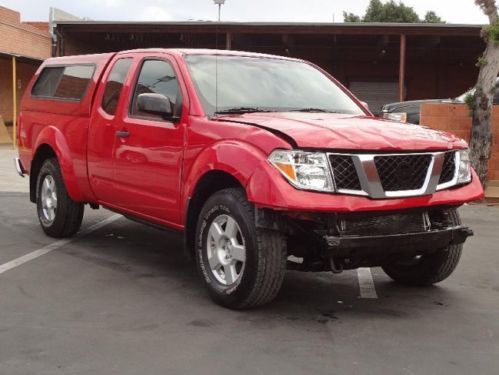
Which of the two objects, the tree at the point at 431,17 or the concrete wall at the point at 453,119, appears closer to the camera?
the concrete wall at the point at 453,119

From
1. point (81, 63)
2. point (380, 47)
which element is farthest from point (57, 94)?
point (380, 47)

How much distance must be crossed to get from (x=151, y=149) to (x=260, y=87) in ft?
3.39

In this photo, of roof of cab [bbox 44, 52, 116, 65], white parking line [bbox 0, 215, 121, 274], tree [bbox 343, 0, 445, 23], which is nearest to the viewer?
white parking line [bbox 0, 215, 121, 274]

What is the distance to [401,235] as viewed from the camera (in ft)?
14.3

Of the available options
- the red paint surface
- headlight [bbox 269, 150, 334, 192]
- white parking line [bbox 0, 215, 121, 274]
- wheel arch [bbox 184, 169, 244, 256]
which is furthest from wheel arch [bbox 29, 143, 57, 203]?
headlight [bbox 269, 150, 334, 192]

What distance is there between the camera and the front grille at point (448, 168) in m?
4.68

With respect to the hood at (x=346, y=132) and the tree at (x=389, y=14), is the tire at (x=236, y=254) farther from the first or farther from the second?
the tree at (x=389, y=14)

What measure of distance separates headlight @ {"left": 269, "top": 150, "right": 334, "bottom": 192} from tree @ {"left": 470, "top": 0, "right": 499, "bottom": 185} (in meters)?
7.55

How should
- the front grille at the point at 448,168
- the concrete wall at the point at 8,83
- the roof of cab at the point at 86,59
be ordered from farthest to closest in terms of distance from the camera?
→ the concrete wall at the point at 8,83 < the roof of cab at the point at 86,59 < the front grille at the point at 448,168

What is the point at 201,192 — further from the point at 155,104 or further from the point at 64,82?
the point at 64,82

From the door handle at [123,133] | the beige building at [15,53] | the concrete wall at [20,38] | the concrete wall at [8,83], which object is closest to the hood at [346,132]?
the door handle at [123,133]

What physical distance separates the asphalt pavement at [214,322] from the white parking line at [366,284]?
47 millimetres

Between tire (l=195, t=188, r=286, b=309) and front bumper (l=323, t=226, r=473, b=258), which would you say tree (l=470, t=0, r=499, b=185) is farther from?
tire (l=195, t=188, r=286, b=309)

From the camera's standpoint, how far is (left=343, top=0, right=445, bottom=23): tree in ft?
163
